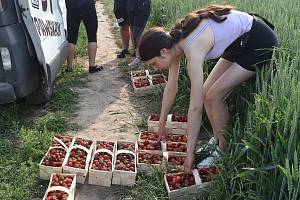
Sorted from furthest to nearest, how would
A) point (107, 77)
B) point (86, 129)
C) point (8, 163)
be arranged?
point (107, 77) < point (86, 129) < point (8, 163)

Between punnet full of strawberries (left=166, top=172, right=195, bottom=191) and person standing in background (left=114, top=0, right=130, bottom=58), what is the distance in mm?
4217

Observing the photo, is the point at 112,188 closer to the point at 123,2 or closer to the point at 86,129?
the point at 86,129

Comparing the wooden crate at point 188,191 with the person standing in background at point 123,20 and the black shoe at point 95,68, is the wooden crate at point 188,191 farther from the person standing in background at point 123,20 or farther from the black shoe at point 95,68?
the person standing in background at point 123,20

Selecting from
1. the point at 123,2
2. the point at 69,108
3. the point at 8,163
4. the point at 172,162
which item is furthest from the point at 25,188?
the point at 123,2

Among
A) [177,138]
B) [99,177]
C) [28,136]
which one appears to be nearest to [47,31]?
[28,136]

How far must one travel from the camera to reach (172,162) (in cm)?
408

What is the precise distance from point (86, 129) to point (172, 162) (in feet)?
→ 4.64

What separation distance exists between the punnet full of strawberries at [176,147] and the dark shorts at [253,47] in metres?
1.01

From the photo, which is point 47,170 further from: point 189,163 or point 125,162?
point 189,163

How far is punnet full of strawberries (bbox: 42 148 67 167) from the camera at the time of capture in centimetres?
400

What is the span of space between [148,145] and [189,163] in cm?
76

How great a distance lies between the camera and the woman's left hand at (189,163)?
3.73 metres

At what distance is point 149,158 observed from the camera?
4.21 m

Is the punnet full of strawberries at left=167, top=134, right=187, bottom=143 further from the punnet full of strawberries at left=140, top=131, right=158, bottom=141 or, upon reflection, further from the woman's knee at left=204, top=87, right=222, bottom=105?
the woman's knee at left=204, top=87, right=222, bottom=105
